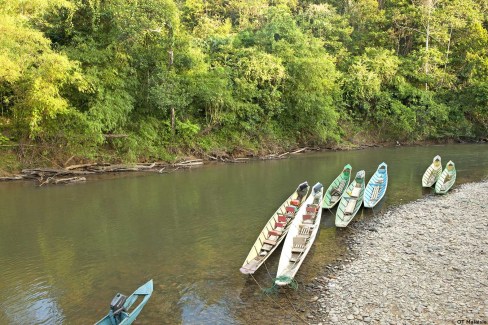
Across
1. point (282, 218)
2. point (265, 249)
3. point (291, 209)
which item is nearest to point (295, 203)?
point (291, 209)

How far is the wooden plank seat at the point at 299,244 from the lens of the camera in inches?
456

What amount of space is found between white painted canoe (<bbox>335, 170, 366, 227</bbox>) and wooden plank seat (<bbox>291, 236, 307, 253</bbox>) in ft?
10.2

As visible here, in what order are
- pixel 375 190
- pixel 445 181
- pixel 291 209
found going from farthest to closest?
pixel 445 181, pixel 375 190, pixel 291 209

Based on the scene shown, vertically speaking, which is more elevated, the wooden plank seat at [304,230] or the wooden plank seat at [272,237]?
the wooden plank seat at [304,230]

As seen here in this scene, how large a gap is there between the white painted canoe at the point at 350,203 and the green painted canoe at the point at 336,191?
0.49 meters

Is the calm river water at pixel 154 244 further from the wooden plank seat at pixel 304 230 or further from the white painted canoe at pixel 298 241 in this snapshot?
the wooden plank seat at pixel 304 230

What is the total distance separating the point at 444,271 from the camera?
34.7 feet

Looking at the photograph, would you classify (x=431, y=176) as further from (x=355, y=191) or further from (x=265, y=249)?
(x=265, y=249)

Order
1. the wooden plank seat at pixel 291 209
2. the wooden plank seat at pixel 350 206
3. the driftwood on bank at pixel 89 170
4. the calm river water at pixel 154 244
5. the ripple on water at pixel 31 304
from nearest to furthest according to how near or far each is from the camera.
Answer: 1. the ripple on water at pixel 31 304
2. the calm river water at pixel 154 244
3. the wooden plank seat at pixel 291 209
4. the wooden plank seat at pixel 350 206
5. the driftwood on bank at pixel 89 170

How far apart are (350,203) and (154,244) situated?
8.51 m

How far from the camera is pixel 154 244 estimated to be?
13492 millimetres

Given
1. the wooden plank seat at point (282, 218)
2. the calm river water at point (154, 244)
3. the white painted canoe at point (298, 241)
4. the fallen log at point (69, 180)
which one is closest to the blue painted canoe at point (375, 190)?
the calm river water at point (154, 244)

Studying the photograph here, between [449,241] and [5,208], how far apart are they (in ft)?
62.5

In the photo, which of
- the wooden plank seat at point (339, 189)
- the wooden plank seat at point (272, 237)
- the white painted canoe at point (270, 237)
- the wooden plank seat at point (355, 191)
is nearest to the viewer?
the white painted canoe at point (270, 237)
